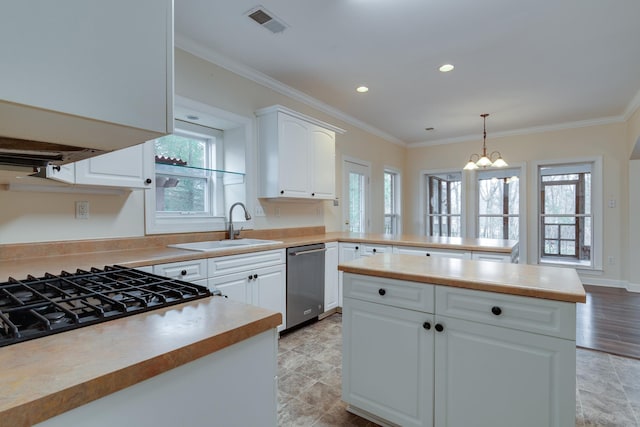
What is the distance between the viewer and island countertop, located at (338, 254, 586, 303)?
1.33m

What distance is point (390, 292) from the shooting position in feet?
5.46

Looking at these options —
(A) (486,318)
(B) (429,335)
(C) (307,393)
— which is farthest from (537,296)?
(C) (307,393)

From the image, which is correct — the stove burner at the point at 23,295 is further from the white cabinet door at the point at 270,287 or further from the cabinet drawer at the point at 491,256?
the cabinet drawer at the point at 491,256

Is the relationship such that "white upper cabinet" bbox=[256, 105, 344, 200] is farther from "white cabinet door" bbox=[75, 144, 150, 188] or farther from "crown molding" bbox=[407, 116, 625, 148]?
"crown molding" bbox=[407, 116, 625, 148]

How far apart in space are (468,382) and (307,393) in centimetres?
106

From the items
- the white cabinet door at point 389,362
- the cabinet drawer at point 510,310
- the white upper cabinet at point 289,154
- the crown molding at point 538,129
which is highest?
the crown molding at point 538,129

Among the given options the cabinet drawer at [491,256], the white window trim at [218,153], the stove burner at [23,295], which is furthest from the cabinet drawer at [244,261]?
the cabinet drawer at [491,256]

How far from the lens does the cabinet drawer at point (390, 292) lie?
1567 mm

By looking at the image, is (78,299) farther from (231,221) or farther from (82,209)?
(231,221)

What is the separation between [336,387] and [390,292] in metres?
0.93

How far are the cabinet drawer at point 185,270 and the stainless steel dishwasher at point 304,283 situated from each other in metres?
0.90

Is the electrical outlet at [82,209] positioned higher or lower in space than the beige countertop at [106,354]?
higher

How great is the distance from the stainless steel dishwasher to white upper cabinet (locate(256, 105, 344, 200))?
654 millimetres

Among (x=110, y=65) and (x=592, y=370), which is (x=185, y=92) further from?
(x=592, y=370)
